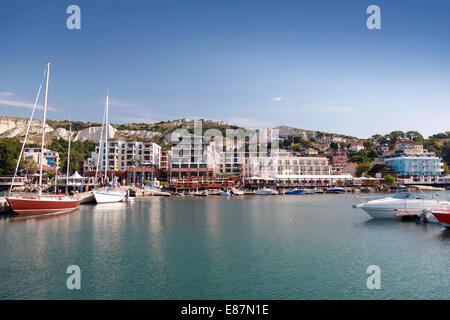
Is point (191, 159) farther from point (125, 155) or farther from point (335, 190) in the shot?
point (335, 190)

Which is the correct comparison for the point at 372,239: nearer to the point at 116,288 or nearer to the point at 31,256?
the point at 116,288

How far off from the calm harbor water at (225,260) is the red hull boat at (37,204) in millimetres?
5763

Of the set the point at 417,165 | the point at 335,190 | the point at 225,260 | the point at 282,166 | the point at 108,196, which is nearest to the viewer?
the point at 225,260

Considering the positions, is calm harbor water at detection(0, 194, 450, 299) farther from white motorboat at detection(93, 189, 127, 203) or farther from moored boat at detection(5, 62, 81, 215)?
white motorboat at detection(93, 189, 127, 203)

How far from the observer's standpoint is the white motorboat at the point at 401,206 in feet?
101

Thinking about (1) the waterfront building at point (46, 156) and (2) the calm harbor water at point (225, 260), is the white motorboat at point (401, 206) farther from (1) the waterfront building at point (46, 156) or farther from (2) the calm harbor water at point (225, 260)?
(1) the waterfront building at point (46, 156)

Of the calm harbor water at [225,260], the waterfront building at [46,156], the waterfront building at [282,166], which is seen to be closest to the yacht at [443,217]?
the calm harbor water at [225,260]

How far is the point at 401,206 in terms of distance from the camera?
31.2 meters

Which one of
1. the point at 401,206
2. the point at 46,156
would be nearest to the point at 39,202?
the point at 401,206

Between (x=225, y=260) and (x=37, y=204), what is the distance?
27355 millimetres

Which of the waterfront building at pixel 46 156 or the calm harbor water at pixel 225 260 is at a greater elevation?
the waterfront building at pixel 46 156

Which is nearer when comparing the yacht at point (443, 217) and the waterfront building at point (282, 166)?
the yacht at point (443, 217)

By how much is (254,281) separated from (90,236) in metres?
15.5

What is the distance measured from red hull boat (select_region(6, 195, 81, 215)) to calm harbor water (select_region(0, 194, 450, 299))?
5.76m
